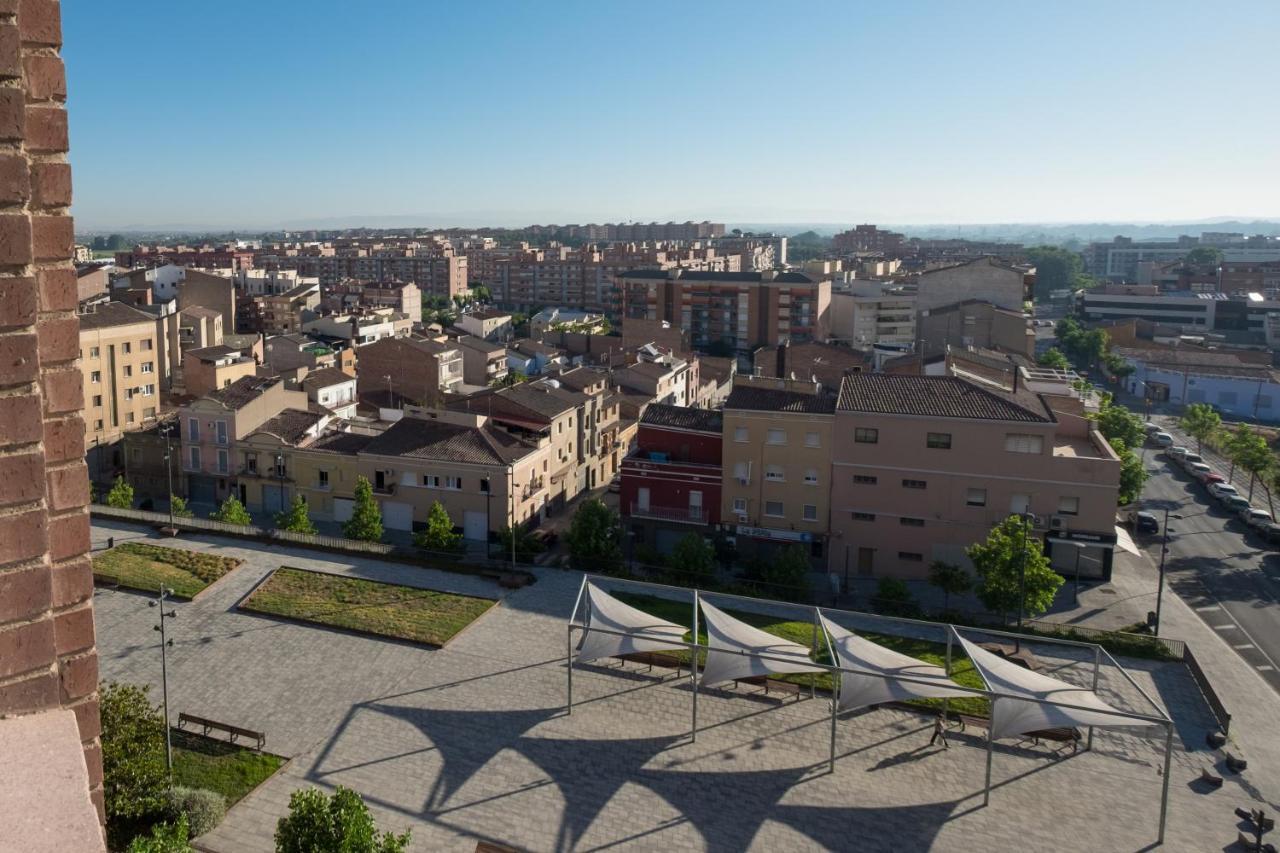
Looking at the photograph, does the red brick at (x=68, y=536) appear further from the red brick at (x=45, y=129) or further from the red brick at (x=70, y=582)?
the red brick at (x=45, y=129)

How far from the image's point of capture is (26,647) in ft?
12.6

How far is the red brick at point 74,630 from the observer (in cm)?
399

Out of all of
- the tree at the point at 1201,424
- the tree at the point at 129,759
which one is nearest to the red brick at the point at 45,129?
the tree at the point at 129,759

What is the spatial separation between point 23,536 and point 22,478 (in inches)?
9.4

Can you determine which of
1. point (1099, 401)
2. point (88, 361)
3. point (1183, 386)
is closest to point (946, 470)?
point (1099, 401)

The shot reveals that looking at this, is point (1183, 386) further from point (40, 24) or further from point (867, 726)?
point (40, 24)

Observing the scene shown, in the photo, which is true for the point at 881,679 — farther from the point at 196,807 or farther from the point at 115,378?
the point at 115,378

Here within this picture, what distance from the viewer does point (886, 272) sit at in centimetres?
11581

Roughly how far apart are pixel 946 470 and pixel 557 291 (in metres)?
87.7

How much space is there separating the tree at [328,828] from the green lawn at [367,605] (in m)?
11.2

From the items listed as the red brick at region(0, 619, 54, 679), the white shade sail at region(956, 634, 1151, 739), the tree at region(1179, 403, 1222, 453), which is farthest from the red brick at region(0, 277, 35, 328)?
the tree at region(1179, 403, 1222, 453)

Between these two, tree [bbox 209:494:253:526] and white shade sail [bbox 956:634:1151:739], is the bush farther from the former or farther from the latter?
tree [bbox 209:494:253:526]

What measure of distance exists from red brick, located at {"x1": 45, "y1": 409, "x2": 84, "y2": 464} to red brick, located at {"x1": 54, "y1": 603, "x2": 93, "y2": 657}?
67cm

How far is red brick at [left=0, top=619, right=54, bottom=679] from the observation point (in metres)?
3.77
